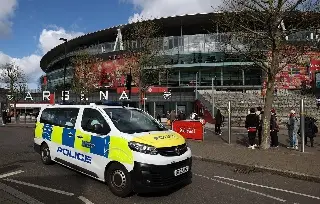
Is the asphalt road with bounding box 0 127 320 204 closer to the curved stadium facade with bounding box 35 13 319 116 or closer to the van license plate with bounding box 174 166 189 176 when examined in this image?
the van license plate with bounding box 174 166 189 176

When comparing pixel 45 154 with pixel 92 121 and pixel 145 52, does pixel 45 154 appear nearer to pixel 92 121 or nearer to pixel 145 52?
pixel 92 121

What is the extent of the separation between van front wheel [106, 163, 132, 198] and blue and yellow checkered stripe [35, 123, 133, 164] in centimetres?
18

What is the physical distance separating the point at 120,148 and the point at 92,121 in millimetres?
1274

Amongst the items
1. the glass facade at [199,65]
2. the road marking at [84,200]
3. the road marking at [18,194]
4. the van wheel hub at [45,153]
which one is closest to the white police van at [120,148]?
the van wheel hub at [45,153]

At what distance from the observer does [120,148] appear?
242 inches

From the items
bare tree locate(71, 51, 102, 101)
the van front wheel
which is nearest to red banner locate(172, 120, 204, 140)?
the van front wheel

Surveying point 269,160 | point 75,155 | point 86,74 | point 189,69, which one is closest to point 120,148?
point 75,155

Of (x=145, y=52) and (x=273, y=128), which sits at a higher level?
(x=145, y=52)

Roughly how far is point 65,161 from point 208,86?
4189 cm

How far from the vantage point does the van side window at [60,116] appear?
7707 millimetres

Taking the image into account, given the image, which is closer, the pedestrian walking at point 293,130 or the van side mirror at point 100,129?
the van side mirror at point 100,129

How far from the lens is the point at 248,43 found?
14.0 meters

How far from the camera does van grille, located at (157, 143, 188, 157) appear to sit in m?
6.01

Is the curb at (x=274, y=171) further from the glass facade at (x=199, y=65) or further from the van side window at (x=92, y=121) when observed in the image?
the glass facade at (x=199, y=65)
